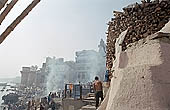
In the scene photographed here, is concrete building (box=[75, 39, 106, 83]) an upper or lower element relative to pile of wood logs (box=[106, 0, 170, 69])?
upper

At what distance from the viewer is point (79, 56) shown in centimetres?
6256

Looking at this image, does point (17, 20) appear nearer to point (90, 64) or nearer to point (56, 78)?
point (90, 64)

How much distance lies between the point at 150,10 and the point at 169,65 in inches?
182

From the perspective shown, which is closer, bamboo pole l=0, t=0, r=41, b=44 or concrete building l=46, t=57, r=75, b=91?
bamboo pole l=0, t=0, r=41, b=44

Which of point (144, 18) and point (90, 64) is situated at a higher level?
point (90, 64)

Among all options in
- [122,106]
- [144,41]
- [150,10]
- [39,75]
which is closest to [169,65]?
[144,41]

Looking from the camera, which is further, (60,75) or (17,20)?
(60,75)

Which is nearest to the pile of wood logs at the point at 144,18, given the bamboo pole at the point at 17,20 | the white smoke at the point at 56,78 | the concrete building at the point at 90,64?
the bamboo pole at the point at 17,20

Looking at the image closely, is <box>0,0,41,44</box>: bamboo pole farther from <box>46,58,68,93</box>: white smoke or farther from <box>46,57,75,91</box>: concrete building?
<box>46,58,68,93</box>: white smoke

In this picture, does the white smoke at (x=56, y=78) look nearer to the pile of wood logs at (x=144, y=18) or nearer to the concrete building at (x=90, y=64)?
the concrete building at (x=90, y=64)

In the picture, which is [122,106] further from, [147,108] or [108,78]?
[108,78]

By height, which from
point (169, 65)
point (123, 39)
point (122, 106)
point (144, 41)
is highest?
point (123, 39)

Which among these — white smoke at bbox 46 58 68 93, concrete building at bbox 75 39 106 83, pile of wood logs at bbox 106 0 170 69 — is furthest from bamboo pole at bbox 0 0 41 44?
white smoke at bbox 46 58 68 93

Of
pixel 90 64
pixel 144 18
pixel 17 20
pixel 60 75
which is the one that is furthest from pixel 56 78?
pixel 17 20
